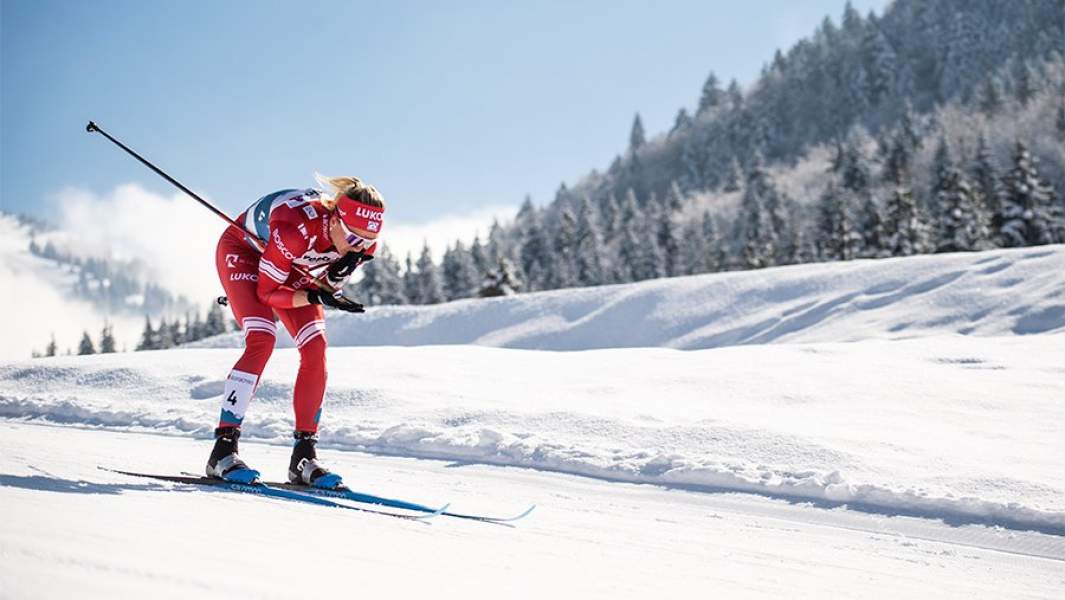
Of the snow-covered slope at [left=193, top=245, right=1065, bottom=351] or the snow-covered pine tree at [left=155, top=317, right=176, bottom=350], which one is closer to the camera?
the snow-covered slope at [left=193, top=245, right=1065, bottom=351]

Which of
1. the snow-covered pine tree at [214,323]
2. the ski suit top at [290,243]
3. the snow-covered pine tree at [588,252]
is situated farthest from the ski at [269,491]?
the snow-covered pine tree at [214,323]

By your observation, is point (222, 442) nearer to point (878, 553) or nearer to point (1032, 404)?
point (878, 553)

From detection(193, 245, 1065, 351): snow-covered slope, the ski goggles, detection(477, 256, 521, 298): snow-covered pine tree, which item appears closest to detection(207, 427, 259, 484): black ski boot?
the ski goggles

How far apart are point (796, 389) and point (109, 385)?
7839mm

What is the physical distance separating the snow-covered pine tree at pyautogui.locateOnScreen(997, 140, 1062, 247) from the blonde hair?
4041 centimetres

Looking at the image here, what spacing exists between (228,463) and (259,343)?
75 centimetres

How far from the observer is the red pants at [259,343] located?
4488mm

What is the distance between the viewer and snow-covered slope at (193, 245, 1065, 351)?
1351cm

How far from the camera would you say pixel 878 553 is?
387 centimetres

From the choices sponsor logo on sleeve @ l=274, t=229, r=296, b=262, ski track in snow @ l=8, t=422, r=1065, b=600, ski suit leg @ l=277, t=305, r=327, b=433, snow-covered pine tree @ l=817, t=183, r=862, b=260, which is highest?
snow-covered pine tree @ l=817, t=183, r=862, b=260

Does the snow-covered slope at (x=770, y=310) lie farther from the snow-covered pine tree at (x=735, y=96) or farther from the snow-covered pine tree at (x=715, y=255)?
the snow-covered pine tree at (x=735, y=96)

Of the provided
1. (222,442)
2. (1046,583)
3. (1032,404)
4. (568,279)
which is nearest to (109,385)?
(222,442)

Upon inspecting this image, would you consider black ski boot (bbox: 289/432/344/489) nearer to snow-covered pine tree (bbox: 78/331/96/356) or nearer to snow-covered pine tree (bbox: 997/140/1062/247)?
snow-covered pine tree (bbox: 997/140/1062/247)

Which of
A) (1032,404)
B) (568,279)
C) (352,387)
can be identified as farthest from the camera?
(568,279)
